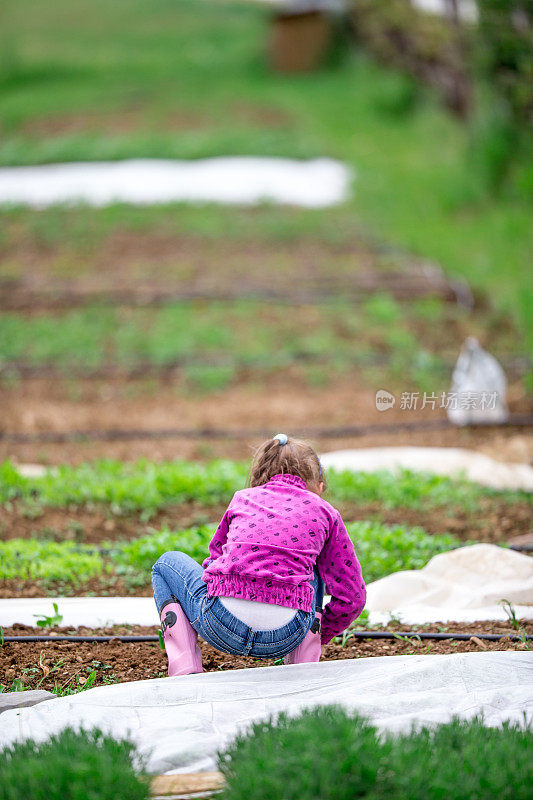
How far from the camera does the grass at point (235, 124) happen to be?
9.40m

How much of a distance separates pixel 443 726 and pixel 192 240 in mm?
8074

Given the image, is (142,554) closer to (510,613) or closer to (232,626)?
(232,626)

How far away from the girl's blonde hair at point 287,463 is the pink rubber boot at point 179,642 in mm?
465

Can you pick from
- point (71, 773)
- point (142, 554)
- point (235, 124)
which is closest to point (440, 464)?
point (142, 554)

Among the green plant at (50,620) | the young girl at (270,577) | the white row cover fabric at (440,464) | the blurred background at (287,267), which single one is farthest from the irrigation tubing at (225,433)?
the young girl at (270,577)

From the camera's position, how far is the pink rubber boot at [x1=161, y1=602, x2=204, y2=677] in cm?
250

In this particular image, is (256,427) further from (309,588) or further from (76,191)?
(76,191)

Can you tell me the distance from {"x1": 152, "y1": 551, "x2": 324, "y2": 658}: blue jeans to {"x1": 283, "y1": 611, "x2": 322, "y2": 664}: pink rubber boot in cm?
4

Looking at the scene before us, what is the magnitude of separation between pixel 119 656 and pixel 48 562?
0.81 meters

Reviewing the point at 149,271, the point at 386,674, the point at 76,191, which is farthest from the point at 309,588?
the point at 76,191

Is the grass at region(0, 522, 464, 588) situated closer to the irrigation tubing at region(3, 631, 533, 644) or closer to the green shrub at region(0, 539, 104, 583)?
the green shrub at region(0, 539, 104, 583)

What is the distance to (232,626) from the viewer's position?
7.74ft

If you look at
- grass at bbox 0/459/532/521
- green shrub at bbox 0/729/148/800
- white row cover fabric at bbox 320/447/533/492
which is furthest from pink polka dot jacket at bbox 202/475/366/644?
white row cover fabric at bbox 320/447/533/492
